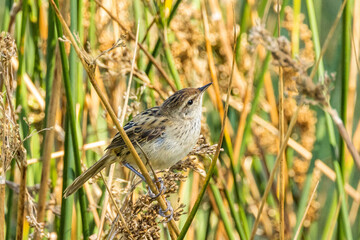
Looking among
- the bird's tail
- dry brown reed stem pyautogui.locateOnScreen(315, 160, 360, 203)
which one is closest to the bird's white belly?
the bird's tail

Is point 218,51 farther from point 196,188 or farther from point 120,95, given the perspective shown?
point 196,188

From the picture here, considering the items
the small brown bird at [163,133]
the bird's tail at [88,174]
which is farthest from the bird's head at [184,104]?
the bird's tail at [88,174]

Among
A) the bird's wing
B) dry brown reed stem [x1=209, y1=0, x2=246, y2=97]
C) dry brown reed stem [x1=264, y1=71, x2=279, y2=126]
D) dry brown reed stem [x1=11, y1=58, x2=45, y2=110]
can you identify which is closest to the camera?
the bird's wing

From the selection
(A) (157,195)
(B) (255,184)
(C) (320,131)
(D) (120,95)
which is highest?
(D) (120,95)

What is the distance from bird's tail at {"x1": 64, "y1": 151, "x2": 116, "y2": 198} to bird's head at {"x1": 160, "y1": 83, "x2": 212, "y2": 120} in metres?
0.41

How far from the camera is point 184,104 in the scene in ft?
9.32

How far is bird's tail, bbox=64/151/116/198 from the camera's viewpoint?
237 centimetres

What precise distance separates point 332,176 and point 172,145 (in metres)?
1.64

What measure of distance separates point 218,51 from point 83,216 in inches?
72.1

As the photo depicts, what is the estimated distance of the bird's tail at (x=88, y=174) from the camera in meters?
2.37

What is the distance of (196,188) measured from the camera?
3334mm

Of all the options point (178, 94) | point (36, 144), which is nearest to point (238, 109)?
point (178, 94)

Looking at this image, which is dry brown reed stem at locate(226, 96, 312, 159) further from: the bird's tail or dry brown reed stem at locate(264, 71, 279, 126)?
the bird's tail

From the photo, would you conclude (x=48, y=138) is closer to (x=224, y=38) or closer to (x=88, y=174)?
(x=88, y=174)
